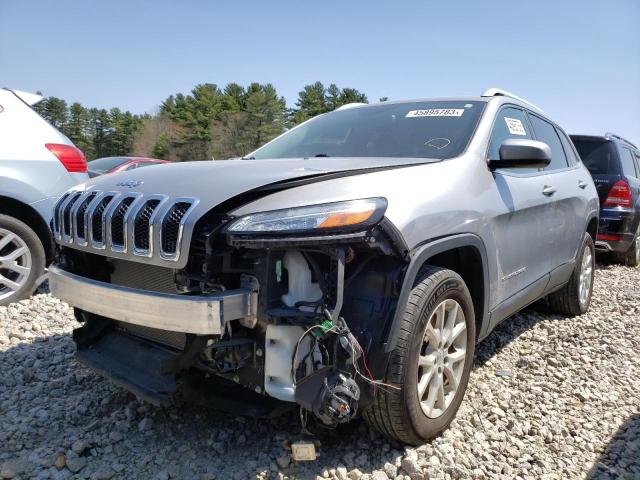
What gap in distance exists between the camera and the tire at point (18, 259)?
413 centimetres

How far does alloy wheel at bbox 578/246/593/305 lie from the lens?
14.7ft

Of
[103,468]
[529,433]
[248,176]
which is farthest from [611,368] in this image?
[103,468]

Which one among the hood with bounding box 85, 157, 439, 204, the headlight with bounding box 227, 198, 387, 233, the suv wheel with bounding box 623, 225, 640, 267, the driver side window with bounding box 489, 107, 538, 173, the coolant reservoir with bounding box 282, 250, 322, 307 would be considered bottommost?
the suv wheel with bounding box 623, 225, 640, 267

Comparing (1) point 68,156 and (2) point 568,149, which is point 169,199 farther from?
(2) point 568,149

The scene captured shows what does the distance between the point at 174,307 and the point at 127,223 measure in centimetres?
45

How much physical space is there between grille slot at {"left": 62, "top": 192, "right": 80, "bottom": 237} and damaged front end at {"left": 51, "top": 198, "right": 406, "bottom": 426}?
491 millimetres

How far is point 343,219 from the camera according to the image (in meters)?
1.79

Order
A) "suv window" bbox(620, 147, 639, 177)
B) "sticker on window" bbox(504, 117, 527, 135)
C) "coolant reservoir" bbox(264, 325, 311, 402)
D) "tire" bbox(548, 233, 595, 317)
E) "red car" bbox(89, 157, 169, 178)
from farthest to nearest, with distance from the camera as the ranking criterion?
"red car" bbox(89, 157, 169, 178)
"suv window" bbox(620, 147, 639, 177)
"tire" bbox(548, 233, 595, 317)
"sticker on window" bbox(504, 117, 527, 135)
"coolant reservoir" bbox(264, 325, 311, 402)

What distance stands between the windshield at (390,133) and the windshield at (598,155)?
5.13 meters

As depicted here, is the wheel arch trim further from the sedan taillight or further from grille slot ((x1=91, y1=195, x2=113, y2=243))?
the sedan taillight

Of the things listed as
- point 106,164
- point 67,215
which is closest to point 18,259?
point 67,215

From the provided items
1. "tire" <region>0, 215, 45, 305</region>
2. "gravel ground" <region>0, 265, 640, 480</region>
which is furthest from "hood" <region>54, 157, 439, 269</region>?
"tire" <region>0, 215, 45, 305</region>

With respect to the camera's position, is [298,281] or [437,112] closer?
[298,281]

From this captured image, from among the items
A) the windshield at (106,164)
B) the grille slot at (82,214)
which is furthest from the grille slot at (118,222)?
the windshield at (106,164)
